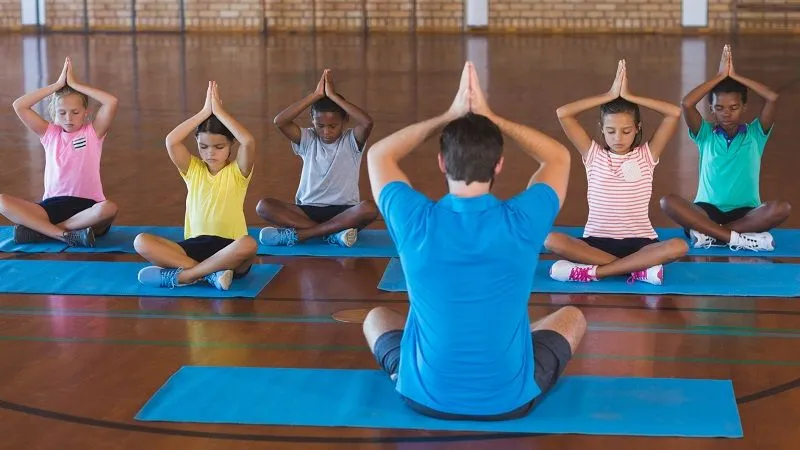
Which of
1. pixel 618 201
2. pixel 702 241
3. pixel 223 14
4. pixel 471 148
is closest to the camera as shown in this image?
pixel 471 148

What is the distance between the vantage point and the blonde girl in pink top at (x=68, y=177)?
5949 millimetres

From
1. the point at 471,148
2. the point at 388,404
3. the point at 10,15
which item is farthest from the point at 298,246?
the point at 10,15

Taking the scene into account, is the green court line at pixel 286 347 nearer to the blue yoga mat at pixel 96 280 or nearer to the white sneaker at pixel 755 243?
the blue yoga mat at pixel 96 280

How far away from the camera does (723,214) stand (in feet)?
19.8

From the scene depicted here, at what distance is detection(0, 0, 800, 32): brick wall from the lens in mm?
16062

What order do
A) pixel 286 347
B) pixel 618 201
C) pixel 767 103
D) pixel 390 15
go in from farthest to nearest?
pixel 390 15 < pixel 767 103 < pixel 618 201 < pixel 286 347

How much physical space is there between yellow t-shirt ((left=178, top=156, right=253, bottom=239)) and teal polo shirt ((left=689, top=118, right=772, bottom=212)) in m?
2.28

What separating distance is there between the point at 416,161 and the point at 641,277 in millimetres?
3075

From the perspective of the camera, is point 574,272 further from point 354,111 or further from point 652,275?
point 354,111

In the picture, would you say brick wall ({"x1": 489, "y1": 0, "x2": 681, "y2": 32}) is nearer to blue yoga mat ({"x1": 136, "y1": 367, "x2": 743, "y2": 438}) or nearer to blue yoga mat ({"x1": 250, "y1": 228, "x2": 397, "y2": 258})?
blue yoga mat ({"x1": 250, "y1": 228, "x2": 397, "y2": 258})

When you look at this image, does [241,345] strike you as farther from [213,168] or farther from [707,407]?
[707,407]

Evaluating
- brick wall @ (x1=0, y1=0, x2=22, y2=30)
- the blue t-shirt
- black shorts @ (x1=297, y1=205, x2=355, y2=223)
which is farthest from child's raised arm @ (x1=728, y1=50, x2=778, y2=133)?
brick wall @ (x1=0, y1=0, x2=22, y2=30)

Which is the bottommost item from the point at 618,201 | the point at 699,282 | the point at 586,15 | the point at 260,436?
the point at 260,436

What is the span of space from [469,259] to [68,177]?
3.24m
